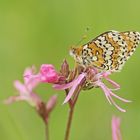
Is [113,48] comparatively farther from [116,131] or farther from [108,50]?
[116,131]

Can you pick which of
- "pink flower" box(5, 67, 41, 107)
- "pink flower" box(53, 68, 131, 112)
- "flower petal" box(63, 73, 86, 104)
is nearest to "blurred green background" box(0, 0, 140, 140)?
"pink flower" box(5, 67, 41, 107)

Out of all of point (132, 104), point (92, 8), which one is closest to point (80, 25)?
point (92, 8)

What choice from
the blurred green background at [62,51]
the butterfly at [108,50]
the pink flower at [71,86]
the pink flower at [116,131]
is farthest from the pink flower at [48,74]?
the blurred green background at [62,51]

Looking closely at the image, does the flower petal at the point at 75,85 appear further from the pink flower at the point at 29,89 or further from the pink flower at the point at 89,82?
the pink flower at the point at 29,89

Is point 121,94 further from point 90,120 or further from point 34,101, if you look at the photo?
point 34,101

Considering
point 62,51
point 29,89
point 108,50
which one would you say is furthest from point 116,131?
point 62,51

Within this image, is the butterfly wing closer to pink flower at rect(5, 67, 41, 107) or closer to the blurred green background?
pink flower at rect(5, 67, 41, 107)
